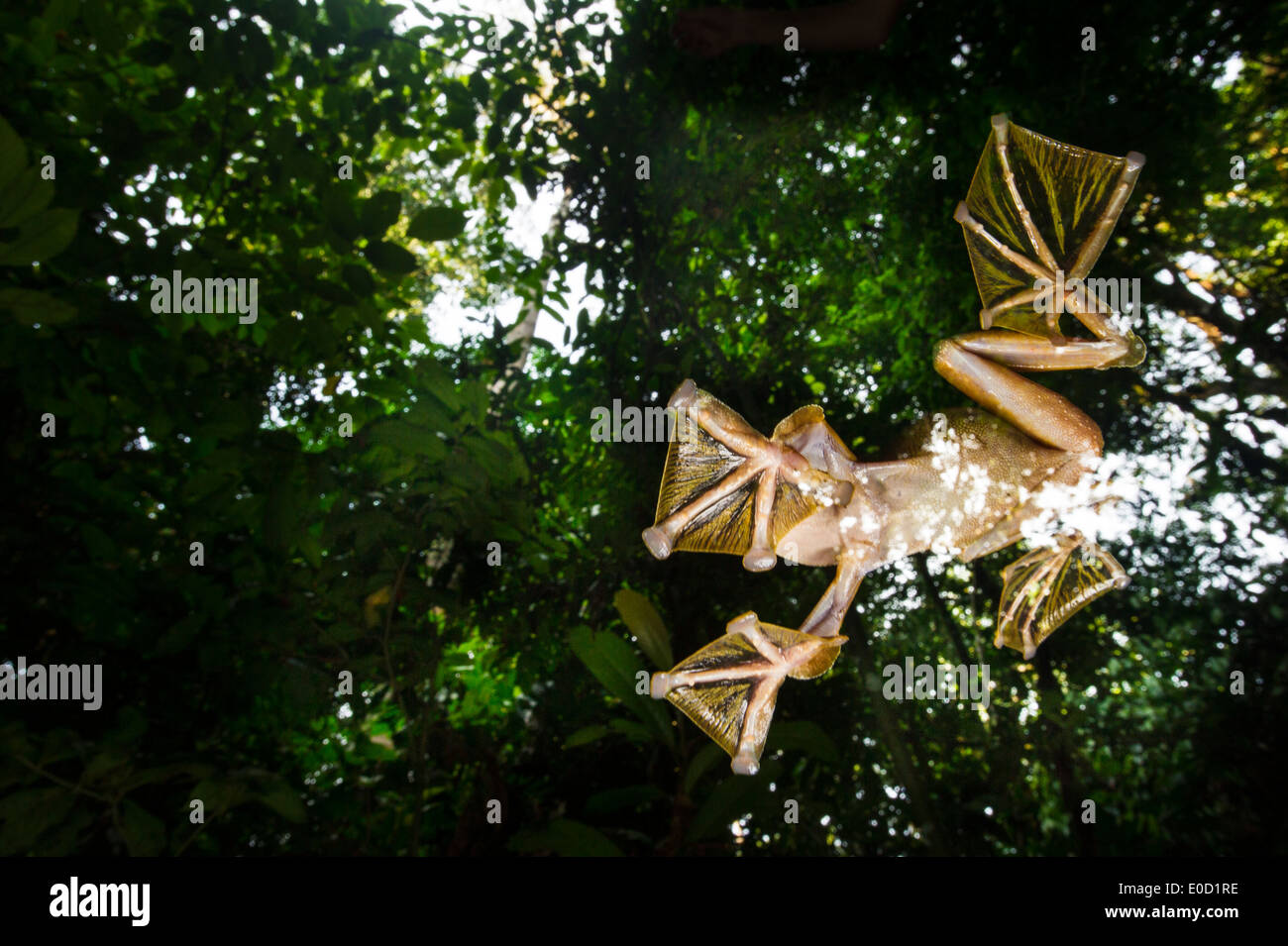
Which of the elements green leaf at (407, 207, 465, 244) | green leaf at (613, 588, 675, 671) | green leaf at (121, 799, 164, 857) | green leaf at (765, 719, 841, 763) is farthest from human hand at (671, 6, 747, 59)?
green leaf at (121, 799, 164, 857)

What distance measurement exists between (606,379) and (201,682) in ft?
4.49

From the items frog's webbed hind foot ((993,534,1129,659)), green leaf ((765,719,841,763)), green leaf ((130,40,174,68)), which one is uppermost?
green leaf ((130,40,174,68))

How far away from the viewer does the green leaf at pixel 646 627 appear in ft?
5.39

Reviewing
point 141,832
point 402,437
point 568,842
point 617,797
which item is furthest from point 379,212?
point 617,797

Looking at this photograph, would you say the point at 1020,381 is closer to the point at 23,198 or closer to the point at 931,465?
the point at 931,465

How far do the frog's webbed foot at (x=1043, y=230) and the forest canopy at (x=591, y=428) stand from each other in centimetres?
77

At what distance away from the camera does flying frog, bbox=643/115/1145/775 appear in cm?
80

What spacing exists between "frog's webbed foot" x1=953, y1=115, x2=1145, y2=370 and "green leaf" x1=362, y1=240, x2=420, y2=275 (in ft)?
3.00

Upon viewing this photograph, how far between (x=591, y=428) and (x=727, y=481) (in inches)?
51.5

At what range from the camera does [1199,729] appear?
1809mm

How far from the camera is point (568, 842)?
1474mm
